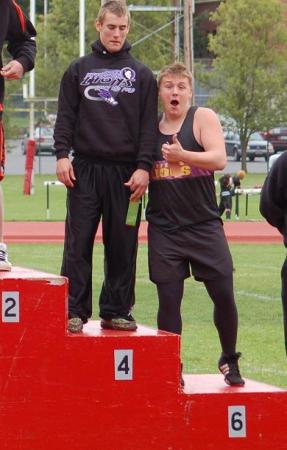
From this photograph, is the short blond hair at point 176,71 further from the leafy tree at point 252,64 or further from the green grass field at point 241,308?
the leafy tree at point 252,64

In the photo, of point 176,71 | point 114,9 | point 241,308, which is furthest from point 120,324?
point 241,308

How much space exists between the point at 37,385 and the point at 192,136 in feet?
5.72

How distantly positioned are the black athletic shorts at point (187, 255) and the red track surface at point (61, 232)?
15997 millimetres

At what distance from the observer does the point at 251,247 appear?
75.8 feet

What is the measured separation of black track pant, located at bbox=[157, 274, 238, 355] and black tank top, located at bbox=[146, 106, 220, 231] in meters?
0.35

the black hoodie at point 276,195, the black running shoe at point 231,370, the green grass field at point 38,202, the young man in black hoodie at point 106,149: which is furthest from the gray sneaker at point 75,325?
the green grass field at point 38,202

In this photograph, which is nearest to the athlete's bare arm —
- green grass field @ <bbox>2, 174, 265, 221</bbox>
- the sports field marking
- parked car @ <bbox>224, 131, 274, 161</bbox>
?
the sports field marking

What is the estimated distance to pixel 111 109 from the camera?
7.64m

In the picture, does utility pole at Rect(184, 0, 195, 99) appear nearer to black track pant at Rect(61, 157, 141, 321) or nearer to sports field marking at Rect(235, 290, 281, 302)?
sports field marking at Rect(235, 290, 281, 302)

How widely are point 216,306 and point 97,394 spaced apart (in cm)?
106

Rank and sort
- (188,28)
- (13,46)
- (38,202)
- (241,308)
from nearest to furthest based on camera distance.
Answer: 1. (13,46)
2. (241,308)
3. (188,28)
4. (38,202)

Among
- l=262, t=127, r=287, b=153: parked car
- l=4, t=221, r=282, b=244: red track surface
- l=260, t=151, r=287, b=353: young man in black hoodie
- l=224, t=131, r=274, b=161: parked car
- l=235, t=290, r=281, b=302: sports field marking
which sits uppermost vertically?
l=260, t=151, r=287, b=353: young man in black hoodie

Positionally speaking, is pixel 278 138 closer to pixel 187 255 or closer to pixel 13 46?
pixel 13 46

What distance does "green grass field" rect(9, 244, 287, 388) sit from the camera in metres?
10.6
